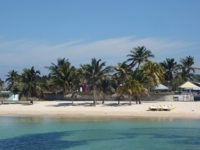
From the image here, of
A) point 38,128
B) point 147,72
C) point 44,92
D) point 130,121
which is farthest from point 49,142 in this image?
point 44,92

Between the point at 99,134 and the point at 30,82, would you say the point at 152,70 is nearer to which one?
the point at 30,82

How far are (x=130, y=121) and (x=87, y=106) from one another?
12.1 metres

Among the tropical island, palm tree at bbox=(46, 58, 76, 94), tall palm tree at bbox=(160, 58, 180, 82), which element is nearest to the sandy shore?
the tropical island

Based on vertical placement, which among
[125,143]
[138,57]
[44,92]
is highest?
[138,57]

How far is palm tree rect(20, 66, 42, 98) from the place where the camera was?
54.8 m

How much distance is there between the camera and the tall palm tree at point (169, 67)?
7694 centimetres

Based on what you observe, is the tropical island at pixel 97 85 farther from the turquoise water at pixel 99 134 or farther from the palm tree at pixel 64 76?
the turquoise water at pixel 99 134

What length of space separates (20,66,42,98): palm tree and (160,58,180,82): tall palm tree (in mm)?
32462

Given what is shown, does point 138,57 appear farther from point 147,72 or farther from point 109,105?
point 109,105

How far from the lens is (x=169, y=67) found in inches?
3044

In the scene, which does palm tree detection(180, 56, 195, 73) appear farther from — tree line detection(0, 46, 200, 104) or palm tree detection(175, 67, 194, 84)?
tree line detection(0, 46, 200, 104)

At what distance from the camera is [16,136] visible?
89.1ft

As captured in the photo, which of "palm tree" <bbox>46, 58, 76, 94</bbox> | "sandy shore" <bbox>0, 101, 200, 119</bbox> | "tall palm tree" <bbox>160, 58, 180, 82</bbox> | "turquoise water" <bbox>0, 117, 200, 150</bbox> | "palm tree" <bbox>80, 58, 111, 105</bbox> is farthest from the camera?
"tall palm tree" <bbox>160, 58, 180, 82</bbox>

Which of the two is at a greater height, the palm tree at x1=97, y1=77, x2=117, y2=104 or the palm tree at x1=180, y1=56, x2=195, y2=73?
the palm tree at x1=180, y1=56, x2=195, y2=73
